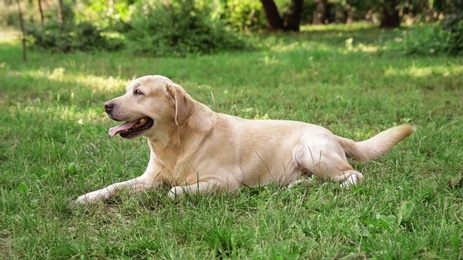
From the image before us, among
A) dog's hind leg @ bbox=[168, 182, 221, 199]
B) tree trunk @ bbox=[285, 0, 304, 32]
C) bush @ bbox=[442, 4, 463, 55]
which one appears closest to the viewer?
dog's hind leg @ bbox=[168, 182, 221, 199]

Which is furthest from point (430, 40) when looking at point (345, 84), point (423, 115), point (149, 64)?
point (149, 64)

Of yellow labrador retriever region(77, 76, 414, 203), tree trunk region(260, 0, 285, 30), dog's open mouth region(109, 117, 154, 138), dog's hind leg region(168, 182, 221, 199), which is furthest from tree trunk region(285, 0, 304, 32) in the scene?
dog's hind leg region(168, 182, 221, 199)

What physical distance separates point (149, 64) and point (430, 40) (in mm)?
6477

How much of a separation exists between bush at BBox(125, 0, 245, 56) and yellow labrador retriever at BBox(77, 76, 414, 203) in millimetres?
7733

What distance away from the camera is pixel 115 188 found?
153 inches

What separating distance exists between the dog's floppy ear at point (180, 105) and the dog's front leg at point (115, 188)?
58cm

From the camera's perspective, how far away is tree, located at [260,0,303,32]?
19.5m

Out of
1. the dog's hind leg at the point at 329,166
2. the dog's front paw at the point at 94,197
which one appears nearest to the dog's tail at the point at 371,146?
the dog's hind leg at the point at 329,166

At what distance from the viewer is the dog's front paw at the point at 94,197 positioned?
371 centimetres

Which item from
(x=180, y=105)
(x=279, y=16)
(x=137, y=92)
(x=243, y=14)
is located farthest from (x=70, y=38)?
(x=180, y=105)

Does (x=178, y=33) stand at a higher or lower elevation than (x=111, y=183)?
higher

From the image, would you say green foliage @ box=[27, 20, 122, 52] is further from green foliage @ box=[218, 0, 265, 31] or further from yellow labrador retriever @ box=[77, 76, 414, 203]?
yellow labrador retriever @ box=[77, 76, 414, 203]

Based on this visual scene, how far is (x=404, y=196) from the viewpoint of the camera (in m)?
3.57

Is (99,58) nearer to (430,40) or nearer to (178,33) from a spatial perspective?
(178,33)
